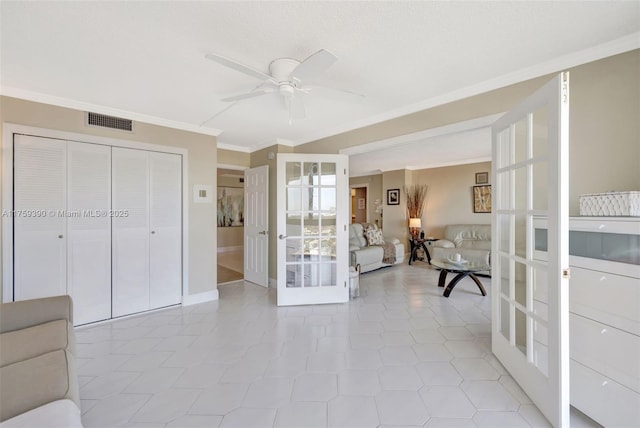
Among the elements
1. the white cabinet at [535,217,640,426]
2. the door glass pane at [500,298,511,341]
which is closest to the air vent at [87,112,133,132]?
the white cabinet at [535,217,640,426]

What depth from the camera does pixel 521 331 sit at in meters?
1.86

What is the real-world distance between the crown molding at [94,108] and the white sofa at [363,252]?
3.12 metres

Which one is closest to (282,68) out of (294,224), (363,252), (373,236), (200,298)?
(294,224)

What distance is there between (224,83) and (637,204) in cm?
286

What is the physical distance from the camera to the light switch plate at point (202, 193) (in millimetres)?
3664

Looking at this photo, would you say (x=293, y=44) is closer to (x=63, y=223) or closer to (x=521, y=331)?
(x=521, y=331)

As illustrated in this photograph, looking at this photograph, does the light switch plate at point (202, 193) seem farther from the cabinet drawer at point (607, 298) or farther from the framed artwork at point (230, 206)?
the framed artwork at point (230, 206)

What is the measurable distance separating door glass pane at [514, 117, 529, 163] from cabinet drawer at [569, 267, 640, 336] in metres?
0.74

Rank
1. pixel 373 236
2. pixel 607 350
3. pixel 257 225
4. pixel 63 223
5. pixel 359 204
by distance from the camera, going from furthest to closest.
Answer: pixel 359 204
pixel 373 236
pixel 257 225
pixel 63 223
pixel 607 350

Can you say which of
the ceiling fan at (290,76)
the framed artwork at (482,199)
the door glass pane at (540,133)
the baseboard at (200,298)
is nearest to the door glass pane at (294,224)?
the baseboard at (200,298)

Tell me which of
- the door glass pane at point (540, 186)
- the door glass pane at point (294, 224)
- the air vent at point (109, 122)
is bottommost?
the door glass pane at point (294, 224)

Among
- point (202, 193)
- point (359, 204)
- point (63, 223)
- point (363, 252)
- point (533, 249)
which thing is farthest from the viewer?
point (359, 204)

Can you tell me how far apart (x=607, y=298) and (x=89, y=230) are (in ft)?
13.8

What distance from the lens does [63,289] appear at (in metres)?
2.76
